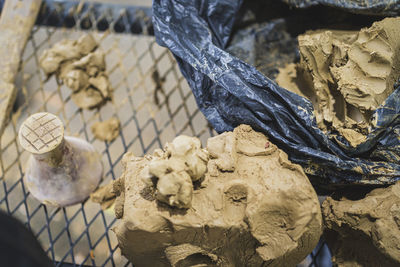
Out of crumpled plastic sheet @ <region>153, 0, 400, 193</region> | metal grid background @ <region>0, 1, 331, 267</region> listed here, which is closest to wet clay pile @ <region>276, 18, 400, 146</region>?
crumpled plastic sheet @ <region>153, 0, 400, 193</region>

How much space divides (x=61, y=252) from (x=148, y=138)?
61 cm

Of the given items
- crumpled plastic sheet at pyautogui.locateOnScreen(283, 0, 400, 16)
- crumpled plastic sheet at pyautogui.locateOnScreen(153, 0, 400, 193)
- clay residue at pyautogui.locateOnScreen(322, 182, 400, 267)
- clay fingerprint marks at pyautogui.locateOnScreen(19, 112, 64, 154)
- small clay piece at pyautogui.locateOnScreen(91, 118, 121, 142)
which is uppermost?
crumpled plastic sheet at pyautogui.locateOnScreen(283, 0, 400, 16)

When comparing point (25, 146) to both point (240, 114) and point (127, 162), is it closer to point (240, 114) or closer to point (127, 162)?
point (127, 162)

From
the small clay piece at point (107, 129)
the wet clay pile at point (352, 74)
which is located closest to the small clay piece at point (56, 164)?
the small clay piece at point (107, 129)

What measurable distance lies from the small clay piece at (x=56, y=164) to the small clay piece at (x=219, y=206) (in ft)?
1.10

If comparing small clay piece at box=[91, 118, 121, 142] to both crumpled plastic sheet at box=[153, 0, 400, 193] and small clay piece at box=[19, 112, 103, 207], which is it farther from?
crumpled plastic sheet at box=[153, 0, 400, 193]

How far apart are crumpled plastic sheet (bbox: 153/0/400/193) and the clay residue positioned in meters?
0.06

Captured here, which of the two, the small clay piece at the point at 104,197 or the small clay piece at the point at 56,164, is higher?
the small clay piece at the point at 56,164

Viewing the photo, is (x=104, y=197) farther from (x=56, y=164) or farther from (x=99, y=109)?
(x=99, y=109)

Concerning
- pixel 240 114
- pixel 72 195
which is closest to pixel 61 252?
pixel 72 195

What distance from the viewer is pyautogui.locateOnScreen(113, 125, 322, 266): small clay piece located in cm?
95

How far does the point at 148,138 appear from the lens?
1.86 metres

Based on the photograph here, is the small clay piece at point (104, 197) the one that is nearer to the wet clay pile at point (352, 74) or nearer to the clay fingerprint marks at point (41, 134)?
the clay fingerprint marks at point (41, 134)

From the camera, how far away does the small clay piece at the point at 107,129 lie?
1679 mm
